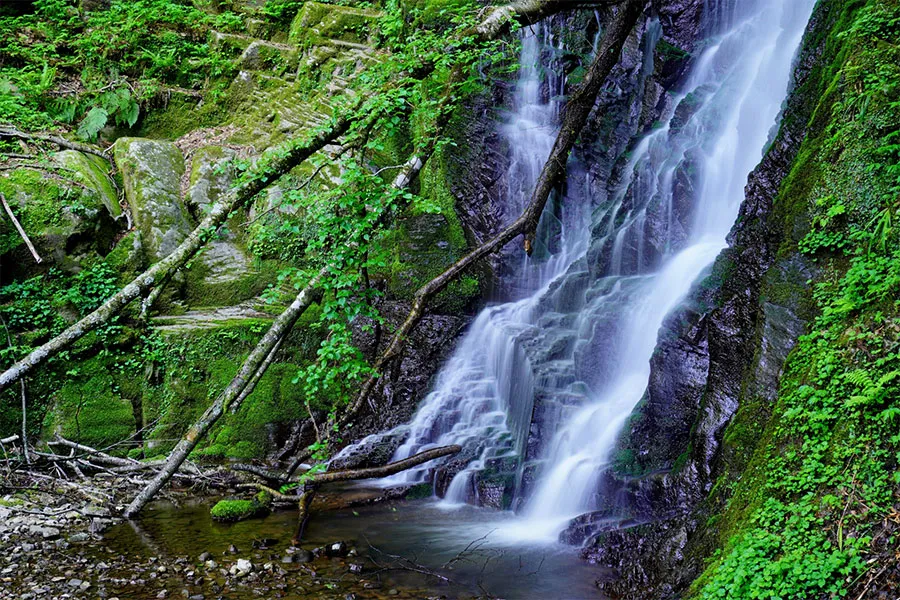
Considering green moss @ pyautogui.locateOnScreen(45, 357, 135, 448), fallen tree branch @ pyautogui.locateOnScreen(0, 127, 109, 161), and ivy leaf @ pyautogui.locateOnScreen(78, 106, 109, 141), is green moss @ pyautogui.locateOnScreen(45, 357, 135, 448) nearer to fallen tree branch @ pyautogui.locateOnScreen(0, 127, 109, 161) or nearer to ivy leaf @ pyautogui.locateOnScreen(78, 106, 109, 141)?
fallen tree branch @ pyautogui.locateOnScreen(0, 127, 109, 161)

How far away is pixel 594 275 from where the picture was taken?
9.07 meters

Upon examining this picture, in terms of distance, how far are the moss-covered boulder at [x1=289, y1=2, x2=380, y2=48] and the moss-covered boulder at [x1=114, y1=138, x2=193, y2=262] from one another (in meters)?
4.25

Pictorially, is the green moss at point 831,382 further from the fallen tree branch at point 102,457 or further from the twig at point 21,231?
the twig at point 21,231

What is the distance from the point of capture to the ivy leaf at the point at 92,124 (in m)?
10.9

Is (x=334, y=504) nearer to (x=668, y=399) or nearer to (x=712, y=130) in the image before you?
(x=668, y=399)

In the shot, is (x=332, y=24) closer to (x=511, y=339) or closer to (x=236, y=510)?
(x=511, y=339)

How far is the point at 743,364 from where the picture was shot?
206 inches

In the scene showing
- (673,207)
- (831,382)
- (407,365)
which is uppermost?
(673,207)

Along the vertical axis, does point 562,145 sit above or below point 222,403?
above

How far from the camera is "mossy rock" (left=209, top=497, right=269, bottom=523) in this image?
6.19m

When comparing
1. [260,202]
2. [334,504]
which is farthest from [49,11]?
[334,504]

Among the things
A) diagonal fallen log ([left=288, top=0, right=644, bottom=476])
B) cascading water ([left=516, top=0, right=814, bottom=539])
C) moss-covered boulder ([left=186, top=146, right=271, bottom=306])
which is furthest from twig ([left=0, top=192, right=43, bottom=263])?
cascading water ([left=516, top=0, right=814, bottom=539])

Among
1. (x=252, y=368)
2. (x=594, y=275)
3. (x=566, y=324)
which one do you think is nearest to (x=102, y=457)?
(x=252, y=368)

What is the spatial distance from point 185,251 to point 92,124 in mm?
7546
